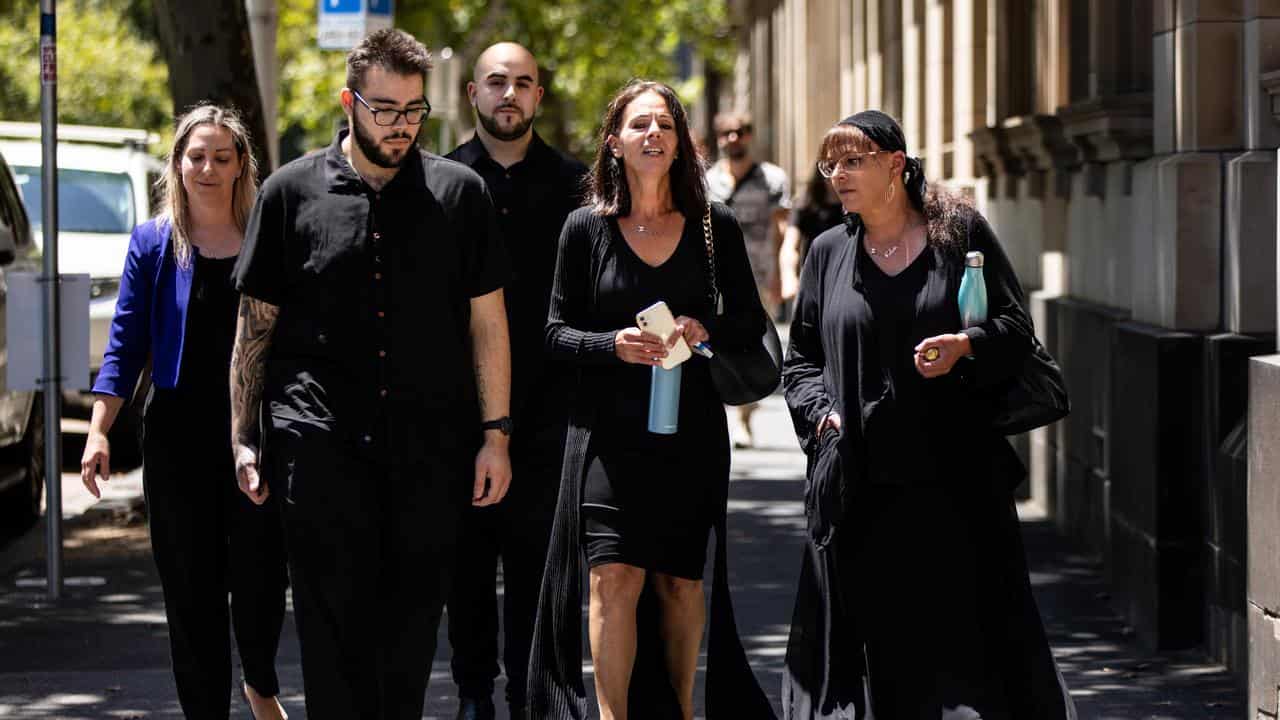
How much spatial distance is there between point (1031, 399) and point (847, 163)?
738mm

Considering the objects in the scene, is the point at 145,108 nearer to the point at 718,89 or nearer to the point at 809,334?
the point at 718,89

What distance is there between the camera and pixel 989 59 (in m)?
14.1

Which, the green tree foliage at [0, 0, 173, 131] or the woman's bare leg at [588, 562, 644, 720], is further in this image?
the green tree foliage at [0, 0, 173, 131]

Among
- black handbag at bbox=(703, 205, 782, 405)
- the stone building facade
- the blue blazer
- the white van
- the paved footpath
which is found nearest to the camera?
black handbag at bbox=(703, 205, 782, 405)

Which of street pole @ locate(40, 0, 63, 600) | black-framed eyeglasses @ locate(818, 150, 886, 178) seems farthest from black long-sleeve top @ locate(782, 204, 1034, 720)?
street pole @ locate(40, 0, 63, 600)

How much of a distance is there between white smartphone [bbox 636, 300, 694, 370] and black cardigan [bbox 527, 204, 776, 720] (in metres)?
0.25

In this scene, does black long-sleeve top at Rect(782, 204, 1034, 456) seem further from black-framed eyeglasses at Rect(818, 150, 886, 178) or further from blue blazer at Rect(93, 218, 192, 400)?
blue blazer at Rect(93, 218, 192, 400)

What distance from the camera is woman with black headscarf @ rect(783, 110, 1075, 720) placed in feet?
18.3

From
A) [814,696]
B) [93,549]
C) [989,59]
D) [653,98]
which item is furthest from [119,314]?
[989,59]

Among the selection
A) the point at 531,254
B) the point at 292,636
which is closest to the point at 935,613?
the point at 531,254

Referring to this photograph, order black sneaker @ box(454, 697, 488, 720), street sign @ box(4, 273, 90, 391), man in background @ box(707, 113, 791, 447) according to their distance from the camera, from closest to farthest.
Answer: black sneaker @ box(454, 697, 488, 720)
street sign @ box(4, 273, 90, 391)
man in background @ box(707, 113, 791, 447)

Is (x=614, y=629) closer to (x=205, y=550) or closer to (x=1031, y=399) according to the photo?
(x=205, y=550)

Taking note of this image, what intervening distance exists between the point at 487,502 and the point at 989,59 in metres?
9.17

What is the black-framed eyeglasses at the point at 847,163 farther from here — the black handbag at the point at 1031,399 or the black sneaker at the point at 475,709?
the black sneaker at the point at 475,709
